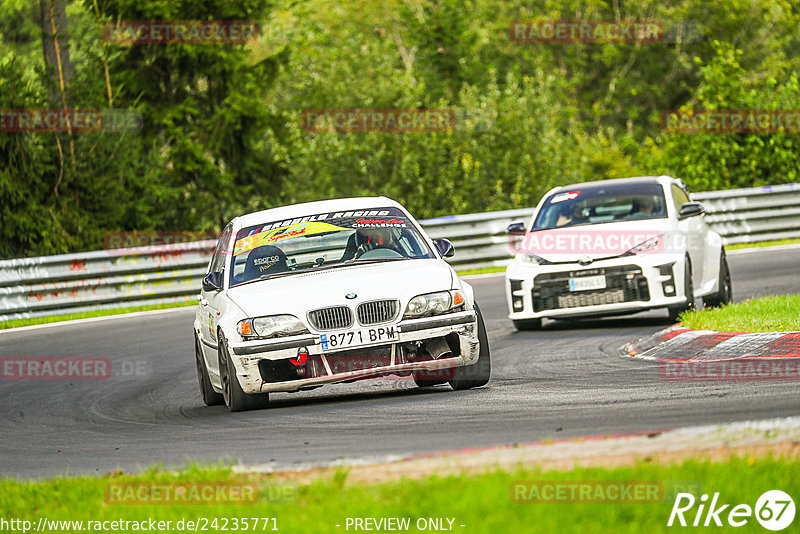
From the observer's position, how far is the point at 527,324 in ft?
46.7

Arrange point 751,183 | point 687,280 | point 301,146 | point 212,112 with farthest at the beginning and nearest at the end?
point 212,112 < point 301,146 < point 751,183 < point 687,280

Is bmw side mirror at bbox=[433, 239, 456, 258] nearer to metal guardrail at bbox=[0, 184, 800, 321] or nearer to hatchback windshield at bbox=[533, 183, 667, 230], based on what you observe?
hatchback windshield at bbox=[533, 183, 667, 230]

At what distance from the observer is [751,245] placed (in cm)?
2325

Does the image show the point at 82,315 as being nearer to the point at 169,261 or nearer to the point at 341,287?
the point at 169,261

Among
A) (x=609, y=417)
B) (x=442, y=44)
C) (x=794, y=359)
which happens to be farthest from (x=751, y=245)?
(x=442, y=44)

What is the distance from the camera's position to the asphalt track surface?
7.05 meters

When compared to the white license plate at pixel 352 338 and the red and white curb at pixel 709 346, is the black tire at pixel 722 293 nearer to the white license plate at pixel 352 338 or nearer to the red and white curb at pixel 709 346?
the red and white curb at pixel 709 346

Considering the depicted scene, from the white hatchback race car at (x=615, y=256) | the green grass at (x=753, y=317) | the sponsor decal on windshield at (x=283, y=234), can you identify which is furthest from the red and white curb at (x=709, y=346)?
the sponsor decal on windshield at (x=283, y=234)

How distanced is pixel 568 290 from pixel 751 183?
49.4ft

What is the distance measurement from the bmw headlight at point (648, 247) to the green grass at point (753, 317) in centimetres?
86

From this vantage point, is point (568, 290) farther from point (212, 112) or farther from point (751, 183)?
point (212, 112)

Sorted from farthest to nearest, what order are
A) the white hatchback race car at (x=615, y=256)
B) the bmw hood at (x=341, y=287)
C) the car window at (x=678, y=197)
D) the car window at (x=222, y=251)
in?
the car window at (x=678, y=197), the white hatchback race car at (x=615, y=256), the car window at (x=222, y=251), the bmw hood at (x=341, y=287)

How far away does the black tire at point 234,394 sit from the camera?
9.36 metres

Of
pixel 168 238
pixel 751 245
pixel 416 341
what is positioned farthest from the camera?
pixel 168 238
